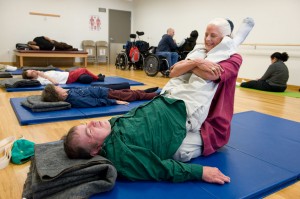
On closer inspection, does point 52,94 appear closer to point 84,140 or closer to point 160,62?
point 84,140

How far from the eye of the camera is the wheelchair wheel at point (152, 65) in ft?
21.5

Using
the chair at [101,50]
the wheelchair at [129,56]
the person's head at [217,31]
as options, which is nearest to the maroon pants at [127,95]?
the person's head at [217,31]

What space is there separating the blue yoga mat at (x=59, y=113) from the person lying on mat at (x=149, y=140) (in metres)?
1.25

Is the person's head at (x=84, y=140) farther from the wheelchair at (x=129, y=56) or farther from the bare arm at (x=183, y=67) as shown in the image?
the wheelchair at (x=129, y=56)

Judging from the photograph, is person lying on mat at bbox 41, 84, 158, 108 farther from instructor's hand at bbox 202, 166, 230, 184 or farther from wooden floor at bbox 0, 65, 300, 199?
instructor's hand at bbox 202, 166, 230, 184

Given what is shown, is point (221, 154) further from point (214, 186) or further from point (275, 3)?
point (275, 3)

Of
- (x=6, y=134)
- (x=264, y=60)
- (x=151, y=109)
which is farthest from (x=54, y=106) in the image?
(x=264, y=60)

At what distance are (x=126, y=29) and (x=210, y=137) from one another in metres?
9.48

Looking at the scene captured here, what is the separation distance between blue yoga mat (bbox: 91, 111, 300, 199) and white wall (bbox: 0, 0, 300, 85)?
3.92 m

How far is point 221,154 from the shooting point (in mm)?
1920

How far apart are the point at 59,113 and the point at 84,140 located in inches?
62.1

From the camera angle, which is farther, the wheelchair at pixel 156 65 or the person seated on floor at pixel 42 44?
the person seated on floor at pixel 42 44

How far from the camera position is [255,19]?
6312 mm

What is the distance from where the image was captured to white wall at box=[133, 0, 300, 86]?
222 inches
